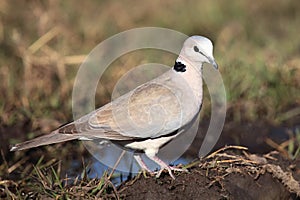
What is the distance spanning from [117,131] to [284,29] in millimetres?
4769

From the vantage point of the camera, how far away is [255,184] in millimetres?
4250

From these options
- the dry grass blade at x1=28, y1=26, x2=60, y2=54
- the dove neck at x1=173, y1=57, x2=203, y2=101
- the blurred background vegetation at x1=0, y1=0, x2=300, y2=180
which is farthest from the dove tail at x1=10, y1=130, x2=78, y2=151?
the dry grass blade at x1=28, y1=26, x2=60, y2=54

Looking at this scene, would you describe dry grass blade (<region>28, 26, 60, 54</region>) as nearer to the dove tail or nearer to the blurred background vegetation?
the blurred background vegetation

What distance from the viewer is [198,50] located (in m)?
4.12

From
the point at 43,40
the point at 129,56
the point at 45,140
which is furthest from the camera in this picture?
the point at 129,56

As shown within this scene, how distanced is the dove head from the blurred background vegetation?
72.9 inches

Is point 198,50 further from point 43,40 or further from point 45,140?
point 43,40

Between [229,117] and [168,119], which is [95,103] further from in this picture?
[168,119]

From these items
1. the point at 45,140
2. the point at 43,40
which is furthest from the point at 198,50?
the point at 43,40

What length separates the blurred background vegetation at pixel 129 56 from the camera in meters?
5.95

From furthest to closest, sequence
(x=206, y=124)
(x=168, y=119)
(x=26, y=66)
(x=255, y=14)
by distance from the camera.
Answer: (x=255, y=14), (x=26, y=66), (x=206, y=124), (x=168, y=119)

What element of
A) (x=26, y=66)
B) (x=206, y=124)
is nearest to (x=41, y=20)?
(x=26, y=66)

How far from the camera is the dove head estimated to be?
4086 mm

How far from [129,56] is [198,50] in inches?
124
